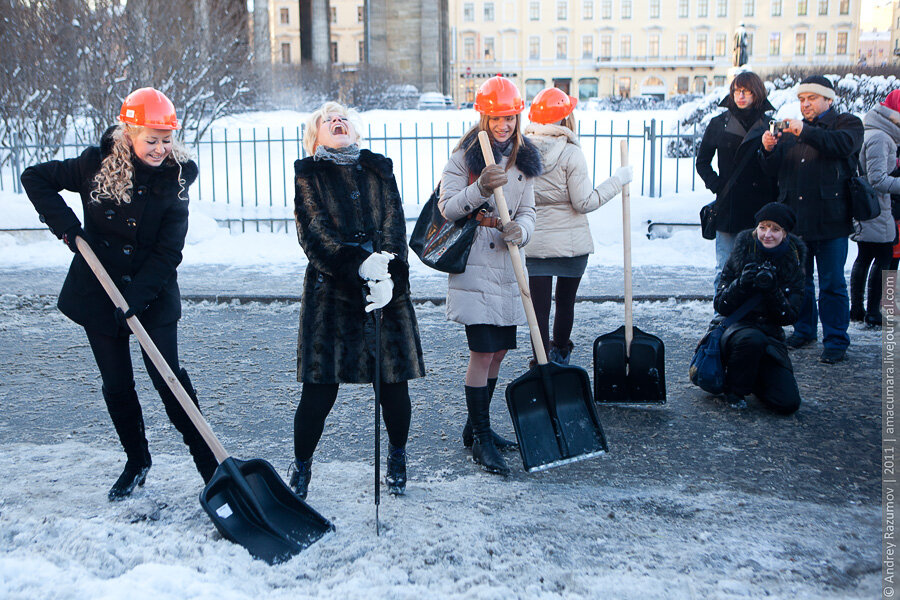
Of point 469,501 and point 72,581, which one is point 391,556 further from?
point 72,581

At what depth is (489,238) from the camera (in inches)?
164

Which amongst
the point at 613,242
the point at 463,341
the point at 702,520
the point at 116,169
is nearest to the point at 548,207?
the point at 463,341

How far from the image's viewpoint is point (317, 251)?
3594 mm

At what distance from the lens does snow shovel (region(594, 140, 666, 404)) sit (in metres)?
5.01

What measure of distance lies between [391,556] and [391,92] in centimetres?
2602

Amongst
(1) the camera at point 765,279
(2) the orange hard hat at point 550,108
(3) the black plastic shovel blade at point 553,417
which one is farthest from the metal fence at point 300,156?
(3) the black plastic shovel blade at point 553,417

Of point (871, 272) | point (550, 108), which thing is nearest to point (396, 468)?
point (550, 108)

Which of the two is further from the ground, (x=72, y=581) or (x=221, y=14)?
(x=221, y=14)

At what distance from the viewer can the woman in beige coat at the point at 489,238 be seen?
407 centimetres

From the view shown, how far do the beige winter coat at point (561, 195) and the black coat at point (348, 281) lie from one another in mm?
1539

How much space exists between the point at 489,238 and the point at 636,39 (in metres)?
77.5

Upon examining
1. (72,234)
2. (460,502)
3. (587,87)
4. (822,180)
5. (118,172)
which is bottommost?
(460,502)

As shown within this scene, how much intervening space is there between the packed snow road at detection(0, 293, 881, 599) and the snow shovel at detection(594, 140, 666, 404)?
0.54ft

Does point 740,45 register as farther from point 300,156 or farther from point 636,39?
point 636,39
